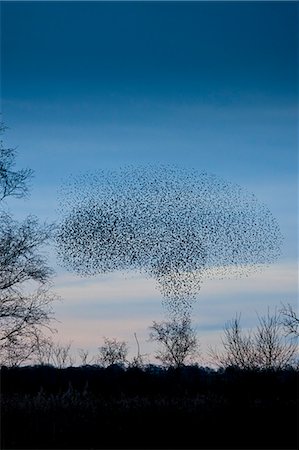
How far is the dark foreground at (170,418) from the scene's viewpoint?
14.6 metres

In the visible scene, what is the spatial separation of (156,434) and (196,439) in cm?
87

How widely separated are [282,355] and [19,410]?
685 inches

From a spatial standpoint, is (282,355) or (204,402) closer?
(204,402)

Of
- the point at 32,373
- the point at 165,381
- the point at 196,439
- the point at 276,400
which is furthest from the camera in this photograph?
the point at 32,373

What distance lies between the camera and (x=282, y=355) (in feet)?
103

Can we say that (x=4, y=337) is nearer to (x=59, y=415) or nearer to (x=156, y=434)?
(x=59, y=415)

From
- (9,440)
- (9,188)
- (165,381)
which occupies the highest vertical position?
(9,188)

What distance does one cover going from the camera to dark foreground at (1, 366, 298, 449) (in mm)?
14641

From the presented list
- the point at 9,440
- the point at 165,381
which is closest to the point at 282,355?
the point at 165,381

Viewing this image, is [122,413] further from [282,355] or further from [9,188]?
[282,355]

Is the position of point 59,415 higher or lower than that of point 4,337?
lower

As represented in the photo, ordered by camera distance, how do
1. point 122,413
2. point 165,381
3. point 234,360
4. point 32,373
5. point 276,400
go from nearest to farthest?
1. point 122,413
2. point 276,400
3. point 165,381
4. point 32,373
5. point 234,360

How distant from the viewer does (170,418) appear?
1571cm

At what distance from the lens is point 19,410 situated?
16484 millimetres
